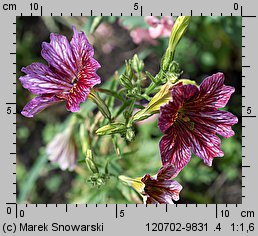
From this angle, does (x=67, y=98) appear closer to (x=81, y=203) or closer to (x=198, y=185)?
(x=81, y=203)

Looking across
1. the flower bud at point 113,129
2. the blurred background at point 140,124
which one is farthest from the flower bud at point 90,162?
the blurred background at point 140,124

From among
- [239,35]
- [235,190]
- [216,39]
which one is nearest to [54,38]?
[239,35]

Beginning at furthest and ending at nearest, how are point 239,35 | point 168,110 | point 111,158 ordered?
point 239,35
point 111,158
point 168,110

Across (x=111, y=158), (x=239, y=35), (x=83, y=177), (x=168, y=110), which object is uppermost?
(x=239, y=35)

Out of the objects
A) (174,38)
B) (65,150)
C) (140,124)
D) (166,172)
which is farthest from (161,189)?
(140,124)

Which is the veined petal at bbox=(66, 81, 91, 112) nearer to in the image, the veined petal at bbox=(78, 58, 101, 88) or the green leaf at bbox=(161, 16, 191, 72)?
the veined petal at bbox=(78, 58, 101, 88)

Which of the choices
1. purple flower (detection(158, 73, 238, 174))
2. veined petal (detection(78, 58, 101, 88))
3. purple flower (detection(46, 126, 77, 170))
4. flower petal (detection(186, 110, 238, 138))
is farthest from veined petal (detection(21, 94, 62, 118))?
purple flower (detection(46, 126, 77, 170))

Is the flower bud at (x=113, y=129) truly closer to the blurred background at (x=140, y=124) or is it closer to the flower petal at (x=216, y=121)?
the flower petal at (x=216, y=121)

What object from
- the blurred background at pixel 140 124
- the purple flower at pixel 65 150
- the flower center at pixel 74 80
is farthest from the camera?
the blurred background at pixel 140 124
